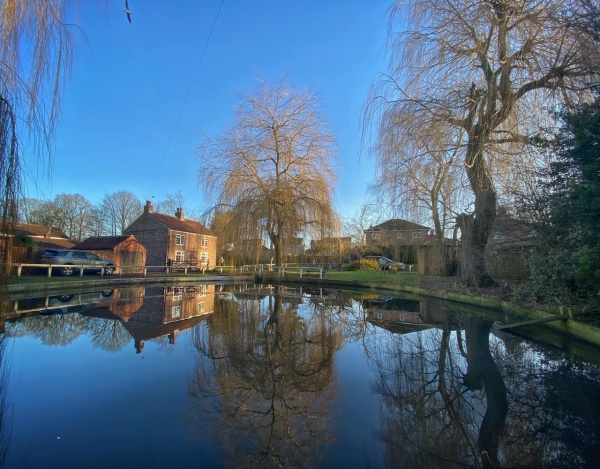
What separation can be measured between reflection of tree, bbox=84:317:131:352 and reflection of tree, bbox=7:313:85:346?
0.60ft

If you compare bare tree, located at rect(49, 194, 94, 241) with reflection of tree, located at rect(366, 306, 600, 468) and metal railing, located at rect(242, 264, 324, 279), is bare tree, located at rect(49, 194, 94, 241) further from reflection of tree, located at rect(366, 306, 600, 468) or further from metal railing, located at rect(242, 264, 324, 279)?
reflection of tree, located at rect(366, 306, 600, 468)

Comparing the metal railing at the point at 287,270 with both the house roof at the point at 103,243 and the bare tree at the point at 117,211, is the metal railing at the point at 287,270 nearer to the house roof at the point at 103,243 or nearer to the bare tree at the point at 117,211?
the house roof at the point at 103,243

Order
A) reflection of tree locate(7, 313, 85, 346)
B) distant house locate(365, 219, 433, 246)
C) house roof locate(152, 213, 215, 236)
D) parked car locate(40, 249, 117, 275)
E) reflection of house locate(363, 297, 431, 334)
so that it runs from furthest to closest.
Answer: house roof locate(152, 213, 215, 236)
parked car locate(40, 249, 117, 275)
distant house locate(365, 219, 433, 246)
reflection of house locate(363, 297, 431, 334)
reflection of tree locate(7, 313, 85, 346)

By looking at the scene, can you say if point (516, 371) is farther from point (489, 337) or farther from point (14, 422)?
point (14, 422)

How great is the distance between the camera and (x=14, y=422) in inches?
112

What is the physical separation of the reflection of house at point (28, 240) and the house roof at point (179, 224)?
29.2ft

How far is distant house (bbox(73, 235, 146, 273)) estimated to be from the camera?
24875 mm

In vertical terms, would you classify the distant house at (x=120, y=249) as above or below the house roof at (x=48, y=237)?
below

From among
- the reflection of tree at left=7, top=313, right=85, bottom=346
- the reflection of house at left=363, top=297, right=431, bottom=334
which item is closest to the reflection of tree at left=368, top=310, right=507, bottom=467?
the reflection of house at left=363, top=297, right=431, bottom=334

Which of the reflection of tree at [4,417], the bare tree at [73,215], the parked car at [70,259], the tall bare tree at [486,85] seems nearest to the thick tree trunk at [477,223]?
the tall bare tree at [486,85]

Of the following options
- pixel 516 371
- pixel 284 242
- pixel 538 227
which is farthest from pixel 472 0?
pixel 284 242

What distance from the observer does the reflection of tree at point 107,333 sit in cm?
537

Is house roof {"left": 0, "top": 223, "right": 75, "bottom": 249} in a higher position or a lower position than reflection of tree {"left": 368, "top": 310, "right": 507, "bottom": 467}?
higher

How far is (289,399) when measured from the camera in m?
3.42
